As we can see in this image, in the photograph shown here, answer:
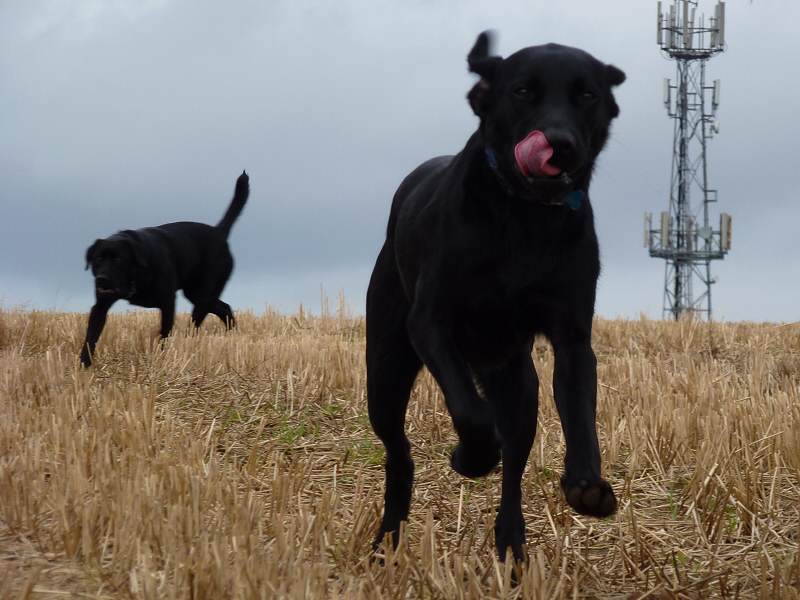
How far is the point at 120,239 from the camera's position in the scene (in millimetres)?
8570

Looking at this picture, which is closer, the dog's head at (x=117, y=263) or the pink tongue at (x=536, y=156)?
the pink tongue at (x=536, y=156)

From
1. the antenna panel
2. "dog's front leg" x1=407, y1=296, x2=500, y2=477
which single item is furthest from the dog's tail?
the antenna panel

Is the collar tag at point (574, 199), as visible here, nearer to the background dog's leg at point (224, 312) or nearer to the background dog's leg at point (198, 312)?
the background dog's leg at point (198, 312)

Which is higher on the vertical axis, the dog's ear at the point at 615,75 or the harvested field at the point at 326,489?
the dog's ear at the point at 615,75

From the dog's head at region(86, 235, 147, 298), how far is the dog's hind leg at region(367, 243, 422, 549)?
16.9ft

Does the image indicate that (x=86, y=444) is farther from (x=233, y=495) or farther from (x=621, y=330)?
(x=621, y=330)

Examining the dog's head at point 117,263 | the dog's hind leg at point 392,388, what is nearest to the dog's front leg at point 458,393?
the dog's hind leg at point 392,388

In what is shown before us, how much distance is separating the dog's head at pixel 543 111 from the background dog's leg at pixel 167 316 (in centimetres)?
586

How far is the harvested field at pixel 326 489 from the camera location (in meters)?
2.83

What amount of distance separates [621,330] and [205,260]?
4264 millimetres

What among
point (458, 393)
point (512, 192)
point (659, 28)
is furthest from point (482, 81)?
point (659, 28)

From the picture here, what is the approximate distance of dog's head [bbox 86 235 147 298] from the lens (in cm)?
836

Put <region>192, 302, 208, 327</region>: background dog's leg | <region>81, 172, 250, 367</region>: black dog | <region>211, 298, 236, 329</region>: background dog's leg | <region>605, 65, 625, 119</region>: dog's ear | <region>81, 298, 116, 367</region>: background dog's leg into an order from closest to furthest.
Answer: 1. <region>605, 65, 625, 119</region>: dog's ear
2. <region>81, 298, 116, 367</region>: background dog's leg
3. <region>81, 172, 250, 367</region>: black dog
4. <region>192, 302, 208, 327</region>: background dog's leg
5. <region>211, 298, 236, 329</region>: background dog's leg

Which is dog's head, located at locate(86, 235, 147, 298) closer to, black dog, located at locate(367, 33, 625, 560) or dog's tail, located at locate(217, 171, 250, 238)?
dog's tail, located at locate(217, 171, 250, 238)
